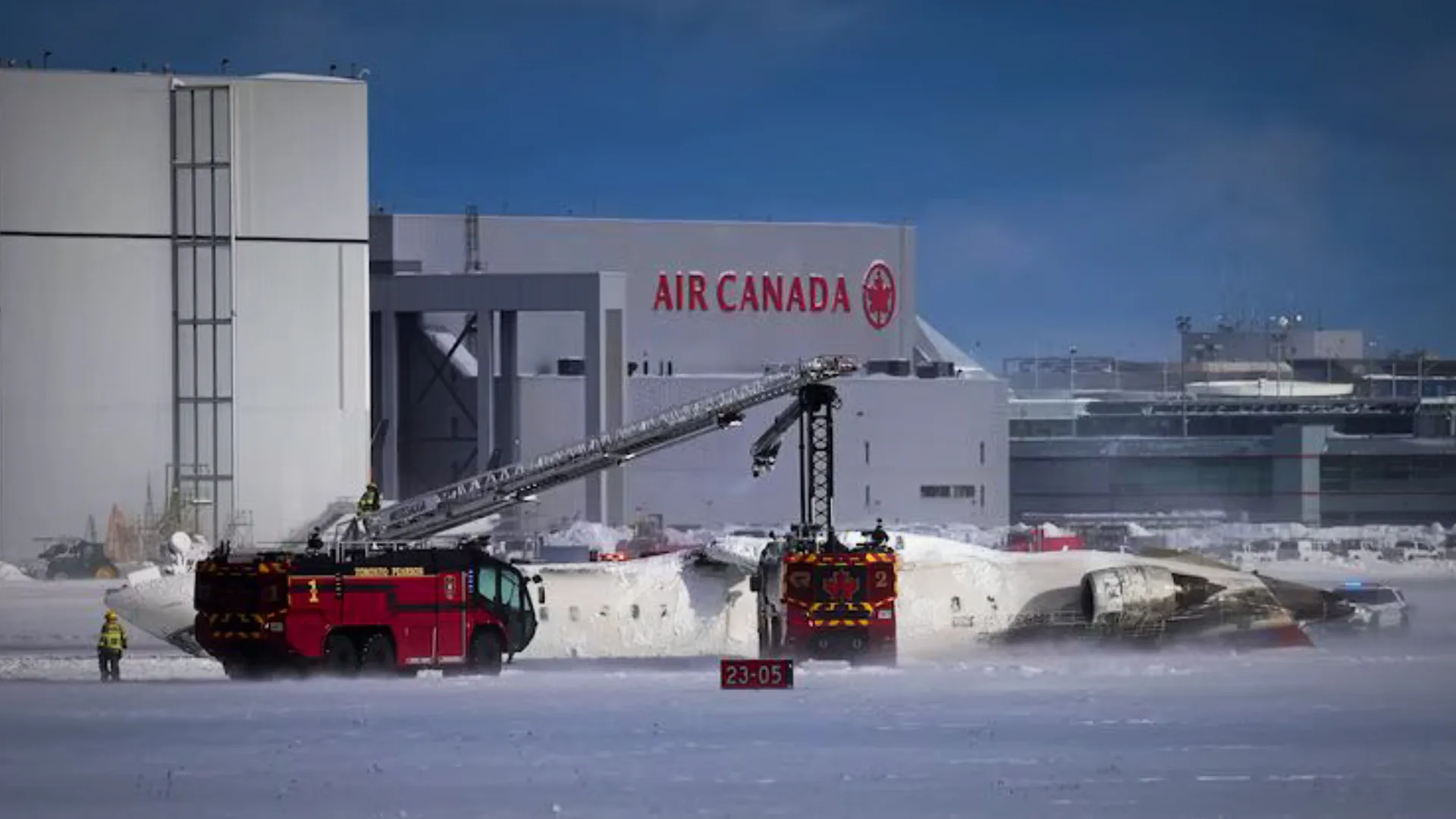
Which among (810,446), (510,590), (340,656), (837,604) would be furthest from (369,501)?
(837,604)

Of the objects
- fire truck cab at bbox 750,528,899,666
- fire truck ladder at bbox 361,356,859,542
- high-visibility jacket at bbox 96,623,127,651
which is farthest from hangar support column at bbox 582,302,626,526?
high-visibility jacket at bbox 96,623,127,651

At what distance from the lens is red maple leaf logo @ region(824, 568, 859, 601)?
49656 millimetres

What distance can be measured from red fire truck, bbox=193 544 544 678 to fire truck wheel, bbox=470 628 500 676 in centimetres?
1

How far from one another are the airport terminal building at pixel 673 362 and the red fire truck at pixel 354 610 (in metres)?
44.9

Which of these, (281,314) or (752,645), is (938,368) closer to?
(281,314)

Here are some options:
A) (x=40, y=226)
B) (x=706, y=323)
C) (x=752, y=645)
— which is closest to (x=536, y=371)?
(x=706, y=323)

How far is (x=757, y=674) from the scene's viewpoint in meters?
45.7

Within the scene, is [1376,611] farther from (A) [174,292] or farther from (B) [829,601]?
(A) [174,292]

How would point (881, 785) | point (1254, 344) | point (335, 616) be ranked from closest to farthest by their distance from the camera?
point (881, 785)
point (335, 616)
point (1254, 344)

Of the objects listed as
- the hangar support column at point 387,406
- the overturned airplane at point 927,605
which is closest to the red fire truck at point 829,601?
the overturned airplane at point 927,605

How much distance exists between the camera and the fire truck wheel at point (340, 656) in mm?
46719

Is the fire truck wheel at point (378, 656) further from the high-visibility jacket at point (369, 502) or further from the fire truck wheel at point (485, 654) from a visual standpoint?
the high-visibility jacket at point (369, 502)

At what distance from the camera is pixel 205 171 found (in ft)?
273

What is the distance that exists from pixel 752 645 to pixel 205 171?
121 ft
